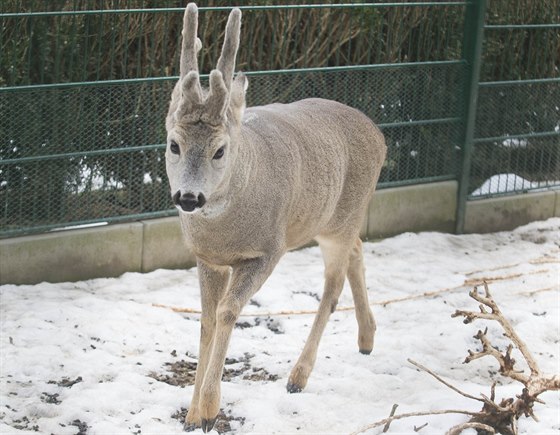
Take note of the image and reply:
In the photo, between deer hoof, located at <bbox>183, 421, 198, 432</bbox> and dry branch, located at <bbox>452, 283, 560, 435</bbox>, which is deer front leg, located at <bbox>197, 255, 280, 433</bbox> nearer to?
deer hoof, located at <bbox>183, 421, 198, 432</bbox>

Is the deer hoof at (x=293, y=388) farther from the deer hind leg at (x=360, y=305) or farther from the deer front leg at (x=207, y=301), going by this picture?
the deer hind leg at (x=360, y=305)

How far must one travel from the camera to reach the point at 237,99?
200 inches

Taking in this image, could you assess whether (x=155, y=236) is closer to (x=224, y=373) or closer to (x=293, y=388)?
(x=224, y=373)

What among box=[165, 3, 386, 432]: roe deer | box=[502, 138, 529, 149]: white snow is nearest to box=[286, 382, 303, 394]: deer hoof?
box=[165, 3, 386, 432]: roe deer

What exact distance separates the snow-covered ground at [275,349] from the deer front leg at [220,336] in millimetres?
241

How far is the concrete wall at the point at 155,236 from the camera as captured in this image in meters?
7.20

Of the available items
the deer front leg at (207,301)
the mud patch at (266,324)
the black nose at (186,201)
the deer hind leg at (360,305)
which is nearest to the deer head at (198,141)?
the black nose at (186,201)

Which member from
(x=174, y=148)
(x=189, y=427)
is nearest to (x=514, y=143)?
(x=189, y=427)

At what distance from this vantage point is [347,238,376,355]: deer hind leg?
6.53 m

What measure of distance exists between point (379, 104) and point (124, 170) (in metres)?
2.08

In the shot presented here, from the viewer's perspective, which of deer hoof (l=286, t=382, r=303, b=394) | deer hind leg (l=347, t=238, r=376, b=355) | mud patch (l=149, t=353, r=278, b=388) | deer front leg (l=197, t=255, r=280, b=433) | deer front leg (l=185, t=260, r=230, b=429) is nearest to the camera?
deer front leg (l=197, t=255, r=280, b=433)

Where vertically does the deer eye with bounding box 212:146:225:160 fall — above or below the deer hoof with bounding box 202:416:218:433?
above

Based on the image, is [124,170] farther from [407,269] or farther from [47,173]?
[407,269]

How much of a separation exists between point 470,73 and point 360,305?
3037mm
